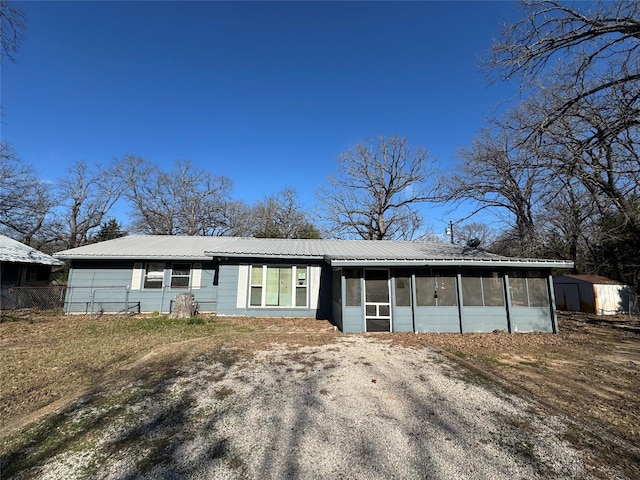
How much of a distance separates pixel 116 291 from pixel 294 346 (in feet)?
31.1

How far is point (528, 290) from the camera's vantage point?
9609 millimetres

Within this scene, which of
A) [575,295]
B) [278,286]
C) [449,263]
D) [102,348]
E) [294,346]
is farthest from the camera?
[575,295]

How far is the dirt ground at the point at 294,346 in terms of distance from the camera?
397cm

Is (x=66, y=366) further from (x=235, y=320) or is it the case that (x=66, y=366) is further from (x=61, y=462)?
(x=235, y=320)

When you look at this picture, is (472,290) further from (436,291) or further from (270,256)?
(270,256)

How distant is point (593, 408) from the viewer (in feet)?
13.9

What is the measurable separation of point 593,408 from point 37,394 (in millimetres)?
8232

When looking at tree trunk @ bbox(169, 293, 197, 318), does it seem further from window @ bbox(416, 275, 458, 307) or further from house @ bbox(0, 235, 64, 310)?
window @ bbox(416, 275, 458, 307)

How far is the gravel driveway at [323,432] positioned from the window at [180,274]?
816cm

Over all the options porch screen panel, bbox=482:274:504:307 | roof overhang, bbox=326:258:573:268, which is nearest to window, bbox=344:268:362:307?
roof overhang, bbox=326:258:573:268

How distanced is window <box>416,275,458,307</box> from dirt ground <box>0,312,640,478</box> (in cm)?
107

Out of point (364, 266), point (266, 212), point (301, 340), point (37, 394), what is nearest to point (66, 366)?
point (37, 394)

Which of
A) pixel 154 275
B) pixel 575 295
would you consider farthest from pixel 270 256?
pixel 575 295

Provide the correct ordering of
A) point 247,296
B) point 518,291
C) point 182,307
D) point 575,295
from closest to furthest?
point 518,291, point 182,307, point 247,296, point 575,295
